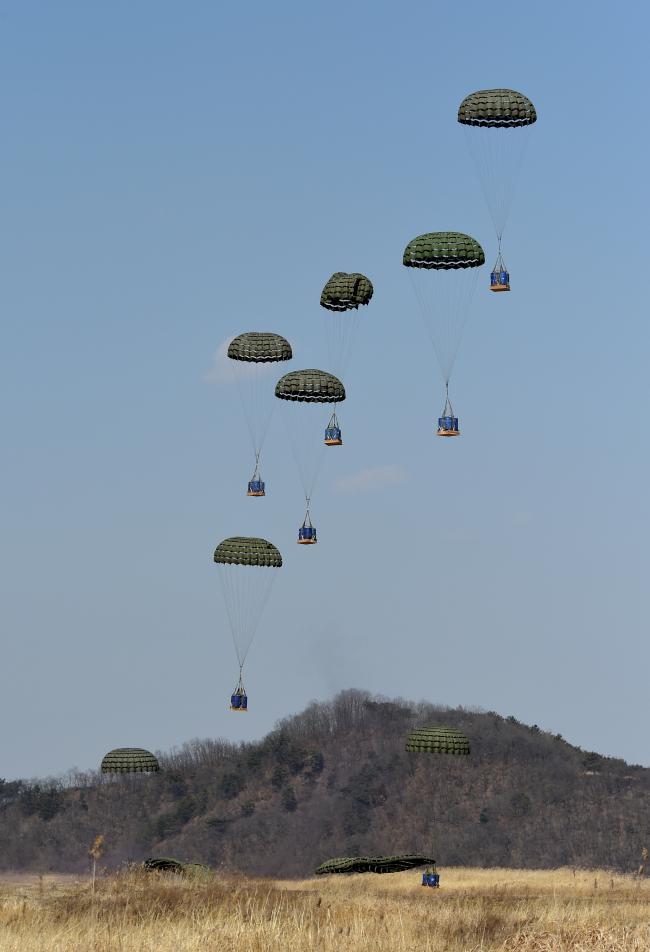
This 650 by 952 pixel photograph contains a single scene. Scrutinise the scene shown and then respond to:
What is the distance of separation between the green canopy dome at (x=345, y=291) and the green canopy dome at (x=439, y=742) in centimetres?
1352

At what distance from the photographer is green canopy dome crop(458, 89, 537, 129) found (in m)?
38.4

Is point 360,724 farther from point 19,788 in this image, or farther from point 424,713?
point 19,788

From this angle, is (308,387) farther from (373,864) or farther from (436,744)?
(373,864)

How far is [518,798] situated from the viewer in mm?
74250

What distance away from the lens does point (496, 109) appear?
38.3 metres

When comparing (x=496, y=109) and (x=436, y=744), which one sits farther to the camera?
(x=436, y=744)

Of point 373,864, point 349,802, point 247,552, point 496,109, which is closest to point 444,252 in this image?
point 496,109

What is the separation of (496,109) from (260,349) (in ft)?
33.3

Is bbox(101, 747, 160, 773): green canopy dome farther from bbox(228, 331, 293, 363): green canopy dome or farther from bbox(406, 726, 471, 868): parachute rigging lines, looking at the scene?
bbox(228, 331, 293, 363): green canopy dome

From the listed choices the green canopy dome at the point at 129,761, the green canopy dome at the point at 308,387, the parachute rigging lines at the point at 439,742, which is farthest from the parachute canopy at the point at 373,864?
the green canopy dome at the point at 308,387

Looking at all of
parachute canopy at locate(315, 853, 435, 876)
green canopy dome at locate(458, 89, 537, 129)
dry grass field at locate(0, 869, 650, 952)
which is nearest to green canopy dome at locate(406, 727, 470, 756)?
parachute canopy at locate(315, 853, 435, 876)

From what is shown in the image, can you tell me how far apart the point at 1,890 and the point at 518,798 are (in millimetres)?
44885

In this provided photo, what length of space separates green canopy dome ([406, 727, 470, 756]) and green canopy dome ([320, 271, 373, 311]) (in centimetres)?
1352

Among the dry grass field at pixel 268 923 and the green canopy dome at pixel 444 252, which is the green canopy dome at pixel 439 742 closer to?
the dry grass field at pixel 268 923
